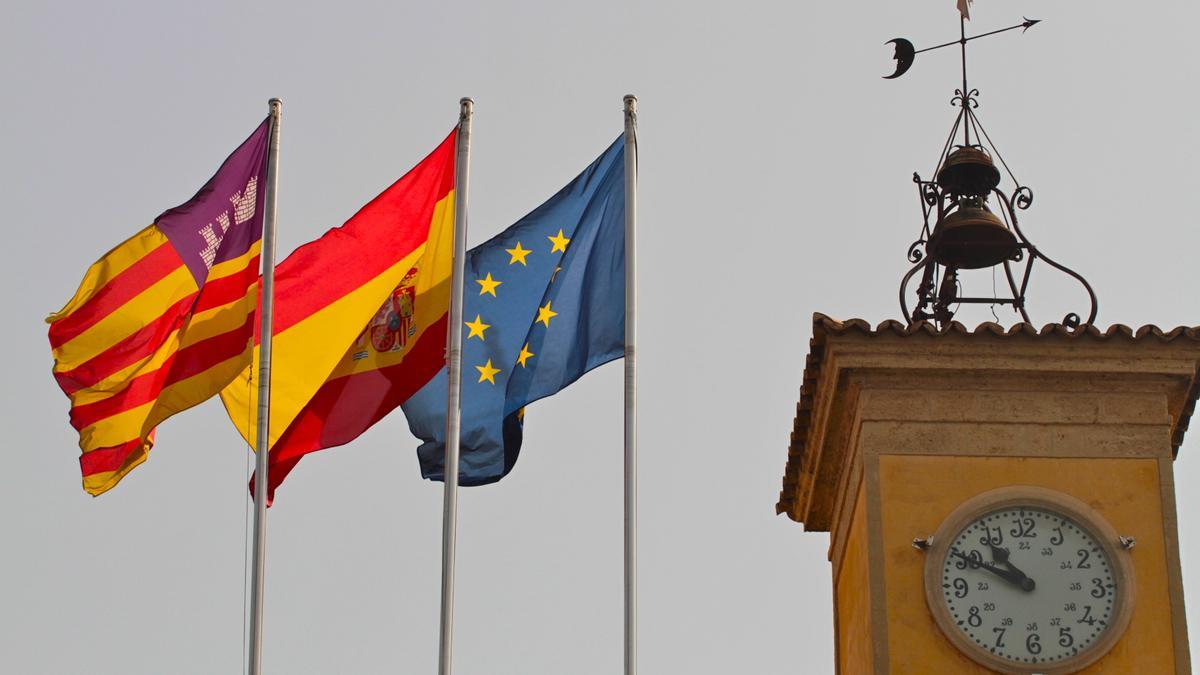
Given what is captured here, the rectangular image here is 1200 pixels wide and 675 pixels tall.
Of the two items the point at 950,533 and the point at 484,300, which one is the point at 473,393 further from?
the point at 950,533

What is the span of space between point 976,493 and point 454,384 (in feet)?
14.5

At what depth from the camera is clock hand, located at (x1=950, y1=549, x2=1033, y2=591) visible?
23328 mm

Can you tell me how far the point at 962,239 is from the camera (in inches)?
1011

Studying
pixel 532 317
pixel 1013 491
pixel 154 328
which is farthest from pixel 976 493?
pixel 154 328

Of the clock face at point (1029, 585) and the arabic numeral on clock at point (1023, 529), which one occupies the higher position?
the arabic numeral on clock at point (1023, 529)

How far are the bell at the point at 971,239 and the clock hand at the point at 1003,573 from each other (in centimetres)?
335

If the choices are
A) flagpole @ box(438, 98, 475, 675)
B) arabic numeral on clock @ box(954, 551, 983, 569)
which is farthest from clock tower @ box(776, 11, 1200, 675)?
flagpole @ box(438, 98, 475, 675)

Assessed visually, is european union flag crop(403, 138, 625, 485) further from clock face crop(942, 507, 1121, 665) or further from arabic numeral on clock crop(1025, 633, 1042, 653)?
arabic numeral on clock crop(1025, 633, 1042, 653)

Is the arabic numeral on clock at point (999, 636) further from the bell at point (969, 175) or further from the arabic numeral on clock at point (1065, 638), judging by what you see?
the bell at point (969, 175)

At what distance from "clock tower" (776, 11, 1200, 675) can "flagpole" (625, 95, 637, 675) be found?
1660mm

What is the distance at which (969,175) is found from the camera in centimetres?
2586

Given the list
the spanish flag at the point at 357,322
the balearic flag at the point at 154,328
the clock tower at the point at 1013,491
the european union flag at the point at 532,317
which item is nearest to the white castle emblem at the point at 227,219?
the balearic flag at the point at 154,328

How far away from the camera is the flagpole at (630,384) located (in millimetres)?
22266

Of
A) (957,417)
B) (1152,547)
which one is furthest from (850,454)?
(1152,547)
